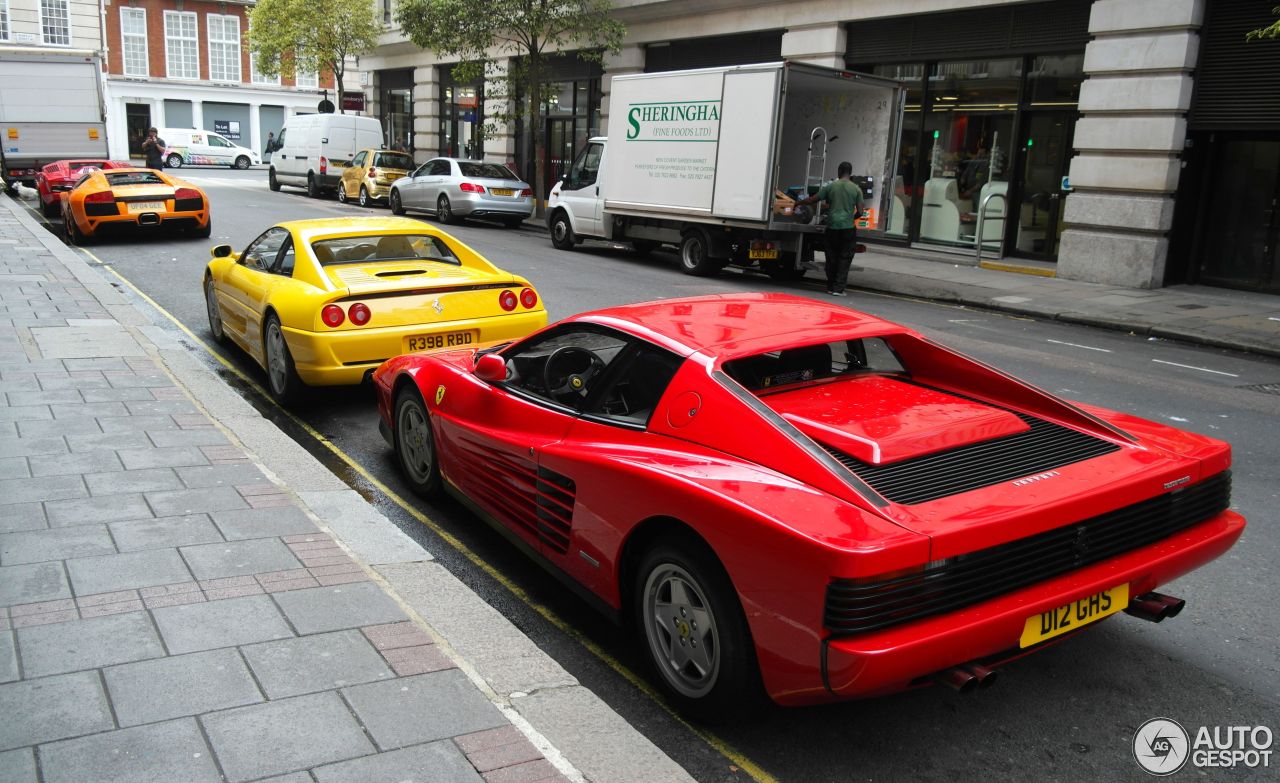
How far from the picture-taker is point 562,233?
66.2 ft

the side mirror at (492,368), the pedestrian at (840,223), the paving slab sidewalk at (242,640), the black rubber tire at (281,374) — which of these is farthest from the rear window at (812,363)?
the pedestrian at (840,223)

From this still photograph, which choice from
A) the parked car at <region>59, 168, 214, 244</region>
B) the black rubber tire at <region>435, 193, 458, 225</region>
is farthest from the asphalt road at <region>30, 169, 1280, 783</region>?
the black rubber tire at <region>435, 193, 458, 225</region>

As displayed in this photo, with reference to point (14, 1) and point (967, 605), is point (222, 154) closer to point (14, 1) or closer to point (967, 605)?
point (14, 1)

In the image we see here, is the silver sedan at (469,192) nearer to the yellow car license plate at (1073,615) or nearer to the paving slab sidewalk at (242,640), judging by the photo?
the paving slab sidewalk at (242,640)

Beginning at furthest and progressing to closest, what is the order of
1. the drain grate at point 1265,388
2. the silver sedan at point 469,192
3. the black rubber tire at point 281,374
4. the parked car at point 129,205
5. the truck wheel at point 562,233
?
the silver sedan at point 469,192 → the truck wheel at point 562,233 → the parked car at point 129,205 → the drain grate at point 1265,388 → the black rubber tire at point 281,374

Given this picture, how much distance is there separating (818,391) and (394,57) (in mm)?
39145

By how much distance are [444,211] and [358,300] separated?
17689mm

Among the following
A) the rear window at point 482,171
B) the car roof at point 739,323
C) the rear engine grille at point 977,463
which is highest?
the rear window at point 482,171

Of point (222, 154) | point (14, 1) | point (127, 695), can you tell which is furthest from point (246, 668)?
point (14, 1)

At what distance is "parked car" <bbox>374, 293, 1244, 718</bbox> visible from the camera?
2.97 meters

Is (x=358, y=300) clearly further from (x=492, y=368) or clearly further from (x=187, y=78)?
(x=187, y=78)

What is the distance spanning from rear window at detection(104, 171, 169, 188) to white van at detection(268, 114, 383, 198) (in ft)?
40.1

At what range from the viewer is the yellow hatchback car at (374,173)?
1089 inches

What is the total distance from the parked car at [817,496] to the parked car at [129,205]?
14.5m
